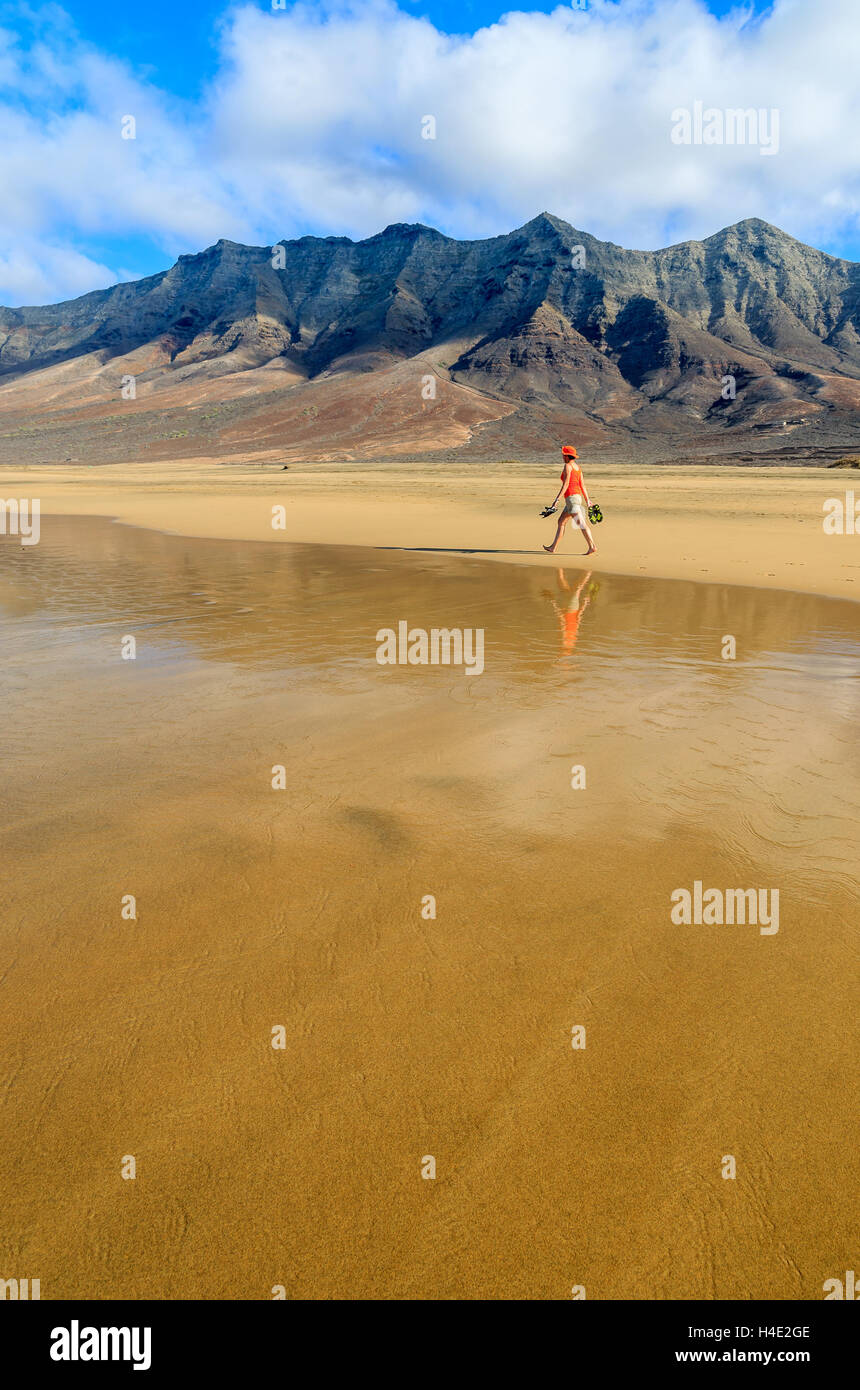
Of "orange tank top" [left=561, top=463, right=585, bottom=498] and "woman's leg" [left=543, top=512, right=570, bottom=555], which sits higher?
"orange tank top" [left=561, top=463, right=585, bottom=498]

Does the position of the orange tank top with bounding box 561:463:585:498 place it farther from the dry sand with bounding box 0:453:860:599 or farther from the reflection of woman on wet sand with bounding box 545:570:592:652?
the reflection of woman on wet sand with bounding box 545:570:592:652

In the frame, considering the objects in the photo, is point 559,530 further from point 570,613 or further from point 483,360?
point 483,360

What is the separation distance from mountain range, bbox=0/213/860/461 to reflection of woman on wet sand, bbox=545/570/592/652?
59796mm

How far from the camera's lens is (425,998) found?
10.4 feet

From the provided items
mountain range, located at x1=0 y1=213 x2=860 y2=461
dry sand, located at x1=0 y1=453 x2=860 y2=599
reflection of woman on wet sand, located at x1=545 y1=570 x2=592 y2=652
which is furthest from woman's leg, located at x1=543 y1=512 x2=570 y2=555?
mountain range, located at x1=0 y1=213 x2=860 y2=461

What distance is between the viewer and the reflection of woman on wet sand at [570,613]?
9.70 m

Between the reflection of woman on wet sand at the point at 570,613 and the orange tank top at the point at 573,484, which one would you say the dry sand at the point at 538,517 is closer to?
the orange tank top at the point at 573,484

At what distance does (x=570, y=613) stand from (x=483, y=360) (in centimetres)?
14638

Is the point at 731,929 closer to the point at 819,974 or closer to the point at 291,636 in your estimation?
the point at 819,974

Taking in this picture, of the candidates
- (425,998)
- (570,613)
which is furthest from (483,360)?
(425,998)

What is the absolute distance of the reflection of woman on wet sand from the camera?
9.70 meters

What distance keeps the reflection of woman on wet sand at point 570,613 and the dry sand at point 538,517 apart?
2204 millimetres

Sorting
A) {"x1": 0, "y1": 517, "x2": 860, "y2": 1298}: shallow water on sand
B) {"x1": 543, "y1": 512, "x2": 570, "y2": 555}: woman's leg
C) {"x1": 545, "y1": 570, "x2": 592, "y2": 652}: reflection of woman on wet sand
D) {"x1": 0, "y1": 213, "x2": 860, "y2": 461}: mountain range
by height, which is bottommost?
{"x1": 0, "y1": 517, "x2": 860, "y2": 1298}: shallow water on sand

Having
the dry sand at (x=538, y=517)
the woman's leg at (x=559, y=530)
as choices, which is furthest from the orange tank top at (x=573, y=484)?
the dry sand at (x=538, y=517)
